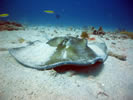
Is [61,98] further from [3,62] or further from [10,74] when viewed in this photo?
[3,62]

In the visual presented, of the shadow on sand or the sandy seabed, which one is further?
the shadow on sand

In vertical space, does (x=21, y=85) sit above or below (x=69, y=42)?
below

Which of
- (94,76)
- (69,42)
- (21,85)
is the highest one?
(69,42)

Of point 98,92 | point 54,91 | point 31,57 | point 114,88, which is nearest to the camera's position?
point 54,91

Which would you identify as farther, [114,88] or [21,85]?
[114,88]

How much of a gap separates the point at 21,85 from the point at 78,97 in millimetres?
1129

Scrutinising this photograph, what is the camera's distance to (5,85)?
162 centimetres

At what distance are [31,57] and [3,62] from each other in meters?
0.98

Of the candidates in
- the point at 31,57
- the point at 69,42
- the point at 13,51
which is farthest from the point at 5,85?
the point at 69,42

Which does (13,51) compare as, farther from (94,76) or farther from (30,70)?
(94,76)

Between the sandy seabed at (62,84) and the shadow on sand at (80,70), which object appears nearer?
the sandy seabed at (62,84)

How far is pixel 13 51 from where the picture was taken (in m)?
2.63

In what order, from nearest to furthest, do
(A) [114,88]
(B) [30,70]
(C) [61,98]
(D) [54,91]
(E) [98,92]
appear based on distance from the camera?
(C) [61,98] < (D) [54,91] < (E) [98,92] < (A) [114,88] < (B) [30,70]

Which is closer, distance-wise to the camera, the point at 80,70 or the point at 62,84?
the point at 62,84
